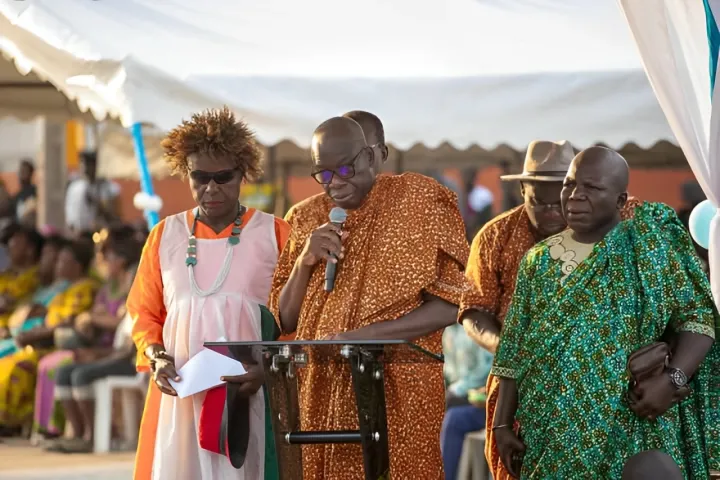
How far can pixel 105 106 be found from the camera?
755 centimetres

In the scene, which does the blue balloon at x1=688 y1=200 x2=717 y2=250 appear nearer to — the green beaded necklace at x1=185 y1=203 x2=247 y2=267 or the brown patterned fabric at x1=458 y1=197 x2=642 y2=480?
the brown patterned fabric at x1=458 y1=197 x2=642 y2=480

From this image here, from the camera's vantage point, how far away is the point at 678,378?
4.24m

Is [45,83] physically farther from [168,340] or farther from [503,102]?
[168,340]

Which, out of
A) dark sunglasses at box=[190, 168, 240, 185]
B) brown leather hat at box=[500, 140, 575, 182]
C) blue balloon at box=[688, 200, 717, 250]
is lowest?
blue balloon at box=[688, 200, 717, 250]

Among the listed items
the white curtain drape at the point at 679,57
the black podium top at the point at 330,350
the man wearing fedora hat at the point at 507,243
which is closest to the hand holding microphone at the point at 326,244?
the black podium top at the point at 330,350

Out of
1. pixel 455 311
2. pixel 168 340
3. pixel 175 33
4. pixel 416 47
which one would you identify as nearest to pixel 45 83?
pixel 175 33

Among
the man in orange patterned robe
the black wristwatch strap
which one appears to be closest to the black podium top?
the man in orange patterned robe

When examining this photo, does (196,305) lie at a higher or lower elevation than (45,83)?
lower

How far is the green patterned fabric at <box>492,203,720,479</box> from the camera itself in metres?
4.32

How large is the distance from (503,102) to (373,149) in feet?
10.8

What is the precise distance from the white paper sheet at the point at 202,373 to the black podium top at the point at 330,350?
775 millimetres

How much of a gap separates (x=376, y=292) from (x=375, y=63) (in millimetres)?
3723

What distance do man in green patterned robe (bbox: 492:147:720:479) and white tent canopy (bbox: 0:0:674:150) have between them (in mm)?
3435

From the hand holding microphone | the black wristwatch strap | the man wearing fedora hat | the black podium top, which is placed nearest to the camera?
the black podium top
